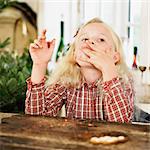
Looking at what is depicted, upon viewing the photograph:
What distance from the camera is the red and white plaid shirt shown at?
1.25 m

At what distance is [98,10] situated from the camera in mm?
2801

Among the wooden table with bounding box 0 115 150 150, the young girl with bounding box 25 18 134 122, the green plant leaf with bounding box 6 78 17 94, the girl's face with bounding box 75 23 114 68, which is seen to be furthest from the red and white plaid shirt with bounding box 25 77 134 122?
the green plant leaf with bounding box 6 78 17 94

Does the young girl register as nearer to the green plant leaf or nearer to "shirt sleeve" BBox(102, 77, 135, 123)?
"shirt sleeve" BBox(102, 77, 135, 123)

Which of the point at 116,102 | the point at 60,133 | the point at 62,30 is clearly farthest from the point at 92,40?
the point at 62,30

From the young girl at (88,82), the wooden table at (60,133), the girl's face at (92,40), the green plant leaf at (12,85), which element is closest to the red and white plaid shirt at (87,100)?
the young girl at (88,82)

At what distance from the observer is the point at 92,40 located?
4.40 ft

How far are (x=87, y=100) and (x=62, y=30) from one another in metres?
1.58

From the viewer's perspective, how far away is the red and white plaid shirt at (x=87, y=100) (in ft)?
4.10

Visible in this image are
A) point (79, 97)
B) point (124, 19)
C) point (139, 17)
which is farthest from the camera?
point (124, 19)

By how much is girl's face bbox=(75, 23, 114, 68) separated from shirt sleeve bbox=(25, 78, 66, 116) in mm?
139

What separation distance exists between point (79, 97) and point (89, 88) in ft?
0.16

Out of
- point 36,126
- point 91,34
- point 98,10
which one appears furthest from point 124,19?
point 36,126

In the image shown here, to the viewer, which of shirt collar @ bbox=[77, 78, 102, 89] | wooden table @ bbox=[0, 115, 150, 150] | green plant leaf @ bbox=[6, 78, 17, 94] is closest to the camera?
wooden table @ bbox=[0, 115, 150, 150]

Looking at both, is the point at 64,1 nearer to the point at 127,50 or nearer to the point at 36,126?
the point at 127,50
